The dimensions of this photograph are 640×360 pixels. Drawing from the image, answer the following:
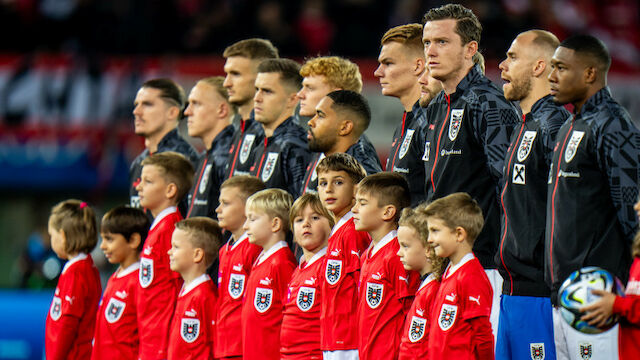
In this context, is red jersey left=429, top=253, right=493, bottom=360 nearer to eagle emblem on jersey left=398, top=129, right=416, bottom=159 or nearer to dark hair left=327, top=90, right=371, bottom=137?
eagle emblem on jersey left=398, top=129, right=416, bottom=159

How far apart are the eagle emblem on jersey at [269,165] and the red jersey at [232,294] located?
529 mm

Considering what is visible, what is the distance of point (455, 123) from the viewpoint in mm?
6348

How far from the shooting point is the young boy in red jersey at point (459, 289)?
18.8 ft

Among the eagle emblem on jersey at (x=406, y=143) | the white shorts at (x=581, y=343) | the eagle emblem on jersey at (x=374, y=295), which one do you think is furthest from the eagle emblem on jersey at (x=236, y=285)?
the white shorts at (x=581, y=343)

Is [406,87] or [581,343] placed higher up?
[406,87]

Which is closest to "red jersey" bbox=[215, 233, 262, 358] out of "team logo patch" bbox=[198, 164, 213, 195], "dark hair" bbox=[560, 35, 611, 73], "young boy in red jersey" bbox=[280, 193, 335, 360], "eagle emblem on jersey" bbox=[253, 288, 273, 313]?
"eagle emblem on jersey" bbox=[253, 288, 273, 313]

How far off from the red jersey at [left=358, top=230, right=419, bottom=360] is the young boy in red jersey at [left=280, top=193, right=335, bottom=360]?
45 centimetres

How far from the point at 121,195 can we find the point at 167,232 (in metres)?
7.47

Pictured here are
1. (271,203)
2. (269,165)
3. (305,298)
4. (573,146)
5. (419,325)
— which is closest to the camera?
(573,146)

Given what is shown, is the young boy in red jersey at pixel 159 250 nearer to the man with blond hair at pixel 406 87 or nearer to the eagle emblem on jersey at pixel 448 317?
the man with blond hair at pixel 406 87

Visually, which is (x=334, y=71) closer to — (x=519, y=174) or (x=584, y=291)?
(x=519, y=174)

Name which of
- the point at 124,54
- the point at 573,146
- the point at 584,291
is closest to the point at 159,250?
the point at 573,146

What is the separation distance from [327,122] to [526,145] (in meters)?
1.54

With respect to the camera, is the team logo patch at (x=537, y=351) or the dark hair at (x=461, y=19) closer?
the team logo patch at (x=537, y=351)
